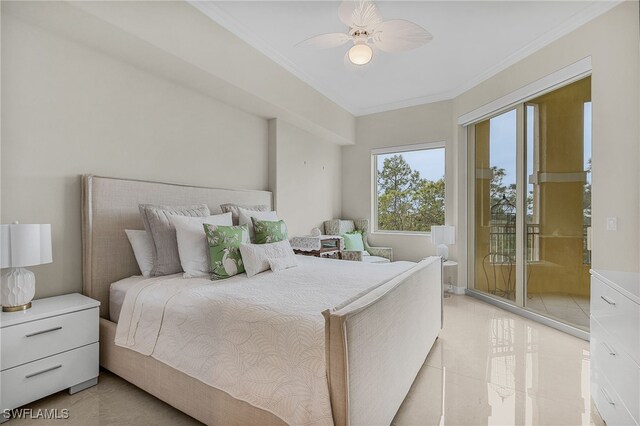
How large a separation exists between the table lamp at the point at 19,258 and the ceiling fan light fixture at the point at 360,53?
239 centimetres

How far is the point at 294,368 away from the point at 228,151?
2.75 meters

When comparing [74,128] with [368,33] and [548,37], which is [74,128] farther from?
[548,37]

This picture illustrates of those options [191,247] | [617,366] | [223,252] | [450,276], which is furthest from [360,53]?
[450,276]

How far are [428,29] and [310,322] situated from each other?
292 cm

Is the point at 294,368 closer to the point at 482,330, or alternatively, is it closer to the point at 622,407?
the point at 622,407

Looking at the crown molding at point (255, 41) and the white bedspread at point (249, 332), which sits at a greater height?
the crown molding at point (255, 41)

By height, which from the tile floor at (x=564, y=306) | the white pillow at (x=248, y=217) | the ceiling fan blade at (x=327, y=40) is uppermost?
the ceiling fan blade at (x=327, y=40)

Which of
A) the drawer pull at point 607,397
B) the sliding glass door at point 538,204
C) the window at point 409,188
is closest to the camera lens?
the drawer pull at point 607,397

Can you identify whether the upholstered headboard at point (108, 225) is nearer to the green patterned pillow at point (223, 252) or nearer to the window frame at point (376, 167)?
the green patterned pillow at point (223, 252)

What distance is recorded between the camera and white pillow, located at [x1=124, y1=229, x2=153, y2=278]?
2357 mm

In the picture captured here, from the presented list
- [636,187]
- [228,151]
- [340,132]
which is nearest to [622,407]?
[636,187]

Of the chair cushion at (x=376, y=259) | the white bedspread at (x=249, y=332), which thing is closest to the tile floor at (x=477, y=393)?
the white bedspread at (x=249, y=332)

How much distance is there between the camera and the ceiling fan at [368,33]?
2.23 m

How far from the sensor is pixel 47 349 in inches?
71.9
